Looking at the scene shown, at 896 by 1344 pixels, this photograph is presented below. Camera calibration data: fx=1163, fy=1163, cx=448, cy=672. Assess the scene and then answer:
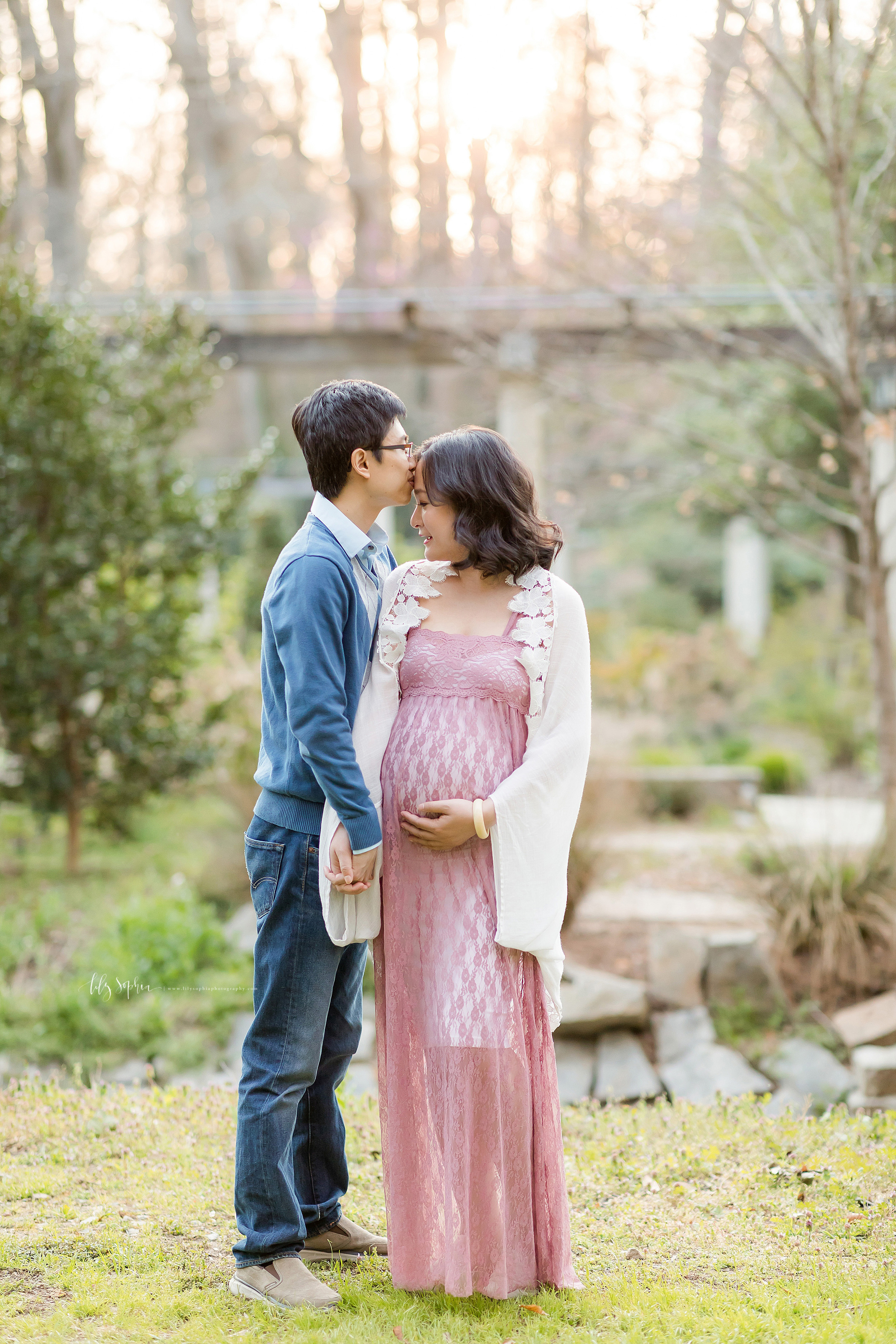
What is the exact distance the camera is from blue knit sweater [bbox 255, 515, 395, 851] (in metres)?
2.30

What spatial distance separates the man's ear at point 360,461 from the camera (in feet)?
8.25

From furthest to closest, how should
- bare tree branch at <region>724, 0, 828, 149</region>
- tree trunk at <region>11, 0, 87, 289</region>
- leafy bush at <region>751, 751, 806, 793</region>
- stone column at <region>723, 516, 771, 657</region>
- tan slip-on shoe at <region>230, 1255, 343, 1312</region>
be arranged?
stone column at <region>723, 516, 771, 657</region>, tree trunk at <region>11, 0, 87, 289</region>, leafy bush at <region>751, 751, 806, 793</region>, bare tree branch at <region>724, 0, 828, 149</region>, tan slip-on shoe at <region>230, 1255, 343, 1312</region>

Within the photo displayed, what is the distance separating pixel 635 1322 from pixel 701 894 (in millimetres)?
4741

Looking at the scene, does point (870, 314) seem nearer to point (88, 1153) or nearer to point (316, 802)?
point (316, 802)

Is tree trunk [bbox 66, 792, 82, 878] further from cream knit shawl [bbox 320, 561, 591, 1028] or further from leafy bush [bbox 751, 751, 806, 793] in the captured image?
leafy bush [bbox 751, 751, 806, 793]

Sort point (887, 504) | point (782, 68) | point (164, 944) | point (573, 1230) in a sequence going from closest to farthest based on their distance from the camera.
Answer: point (573, 1230)
point (782, 68)
point (164, 944)
point (887, 504)

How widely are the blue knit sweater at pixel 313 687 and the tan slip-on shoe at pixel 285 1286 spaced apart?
0.93 m

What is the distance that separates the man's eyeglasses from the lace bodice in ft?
1.31

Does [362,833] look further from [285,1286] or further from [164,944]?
[164,944]

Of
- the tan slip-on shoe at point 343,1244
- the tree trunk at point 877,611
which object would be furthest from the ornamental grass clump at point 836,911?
the tan slip-on shoe at point 343,1244

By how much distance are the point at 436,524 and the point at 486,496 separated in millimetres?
132

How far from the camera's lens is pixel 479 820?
236 cm

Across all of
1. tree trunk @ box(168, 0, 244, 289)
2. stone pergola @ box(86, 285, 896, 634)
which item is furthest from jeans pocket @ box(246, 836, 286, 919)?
tree trunk @ box(168, 0, 244, 289)

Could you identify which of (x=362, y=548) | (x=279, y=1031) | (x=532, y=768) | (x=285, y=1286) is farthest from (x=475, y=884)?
(x=285, y=1286)
